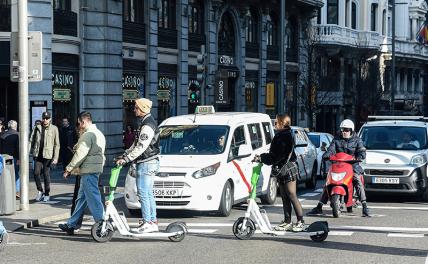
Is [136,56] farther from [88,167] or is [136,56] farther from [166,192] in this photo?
[88,167]

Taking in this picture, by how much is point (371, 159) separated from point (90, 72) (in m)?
12.3

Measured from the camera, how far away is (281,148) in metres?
12.6

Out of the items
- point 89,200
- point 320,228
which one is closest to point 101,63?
point 89,200

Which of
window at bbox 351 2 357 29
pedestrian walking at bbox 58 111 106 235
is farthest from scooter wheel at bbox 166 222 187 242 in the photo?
window at bbox 351 2 357 29

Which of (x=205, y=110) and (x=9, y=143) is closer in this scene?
(x=205, y=110)

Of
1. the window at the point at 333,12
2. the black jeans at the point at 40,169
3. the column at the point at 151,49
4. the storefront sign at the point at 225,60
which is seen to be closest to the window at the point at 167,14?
the column at the point at 151,49

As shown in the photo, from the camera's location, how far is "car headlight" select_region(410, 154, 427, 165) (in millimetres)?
18469

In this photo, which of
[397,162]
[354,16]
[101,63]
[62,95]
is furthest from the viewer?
[354,16]

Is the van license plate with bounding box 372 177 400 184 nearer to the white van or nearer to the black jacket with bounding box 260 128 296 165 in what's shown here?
the white van

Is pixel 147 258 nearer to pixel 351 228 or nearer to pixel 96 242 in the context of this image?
pixel 96 242

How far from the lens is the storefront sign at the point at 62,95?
26.9 metres

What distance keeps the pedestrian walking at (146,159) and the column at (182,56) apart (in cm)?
2199

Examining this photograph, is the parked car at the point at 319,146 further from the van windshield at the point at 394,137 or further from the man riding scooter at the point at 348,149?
the man riding scooter at the point at 348,149

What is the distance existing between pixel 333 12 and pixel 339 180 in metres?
42.7
